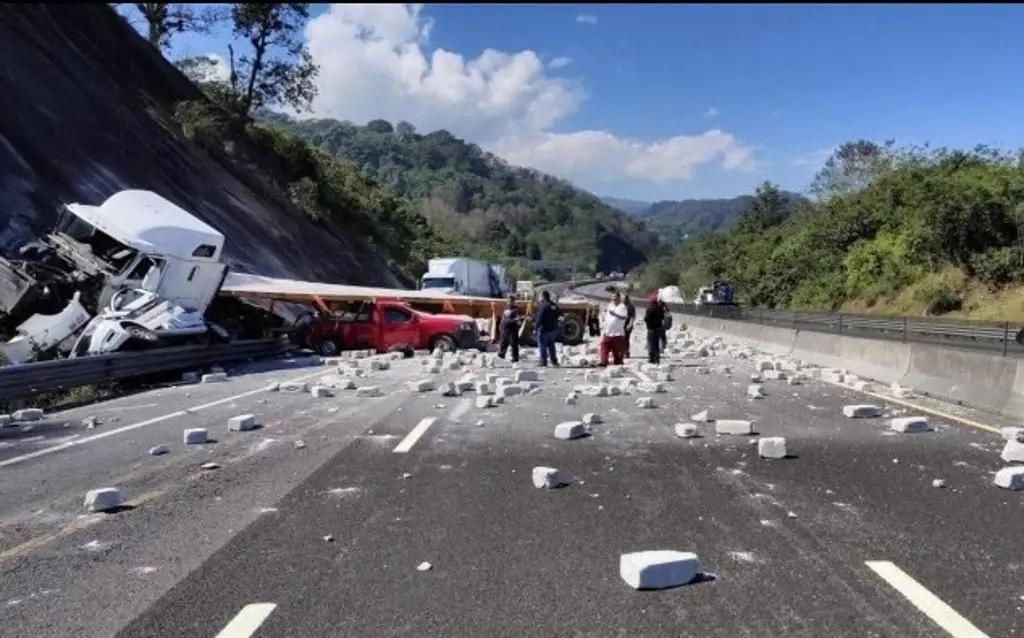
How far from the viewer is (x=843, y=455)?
360 inches

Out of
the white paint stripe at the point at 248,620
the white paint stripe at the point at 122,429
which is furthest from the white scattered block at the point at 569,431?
the white paint stripe at the point at 248,620

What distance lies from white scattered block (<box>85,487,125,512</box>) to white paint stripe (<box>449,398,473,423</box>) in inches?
204

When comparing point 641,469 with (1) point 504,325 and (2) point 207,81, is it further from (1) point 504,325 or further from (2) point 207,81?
(2) point 207,81

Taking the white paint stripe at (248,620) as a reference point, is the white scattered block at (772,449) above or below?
below

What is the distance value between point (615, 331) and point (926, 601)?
50.4 ft

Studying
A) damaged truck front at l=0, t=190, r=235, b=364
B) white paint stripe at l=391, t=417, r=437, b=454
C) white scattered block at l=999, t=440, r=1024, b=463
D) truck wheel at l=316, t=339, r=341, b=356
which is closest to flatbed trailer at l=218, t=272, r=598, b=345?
truck wheel at l=316, t=339, r=341, b=356

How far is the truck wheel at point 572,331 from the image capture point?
3084 cm

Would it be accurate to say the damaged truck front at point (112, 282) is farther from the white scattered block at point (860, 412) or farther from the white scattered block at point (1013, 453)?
the white scattered block at point (1013, 453)

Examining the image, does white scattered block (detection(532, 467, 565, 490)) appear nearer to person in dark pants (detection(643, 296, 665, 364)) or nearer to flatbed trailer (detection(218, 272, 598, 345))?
person in dark pants (detection(643, 296, 665, 364))

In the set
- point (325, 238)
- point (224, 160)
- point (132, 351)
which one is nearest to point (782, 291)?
point (325, 238)

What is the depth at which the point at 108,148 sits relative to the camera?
3566 centimetres

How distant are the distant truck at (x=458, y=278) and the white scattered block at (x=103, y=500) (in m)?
32.1

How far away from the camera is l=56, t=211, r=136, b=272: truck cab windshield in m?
19.6

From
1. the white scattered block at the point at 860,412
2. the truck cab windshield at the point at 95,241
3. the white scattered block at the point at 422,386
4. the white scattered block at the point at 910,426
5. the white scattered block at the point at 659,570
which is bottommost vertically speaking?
the white scattered block at the point at 422,386
